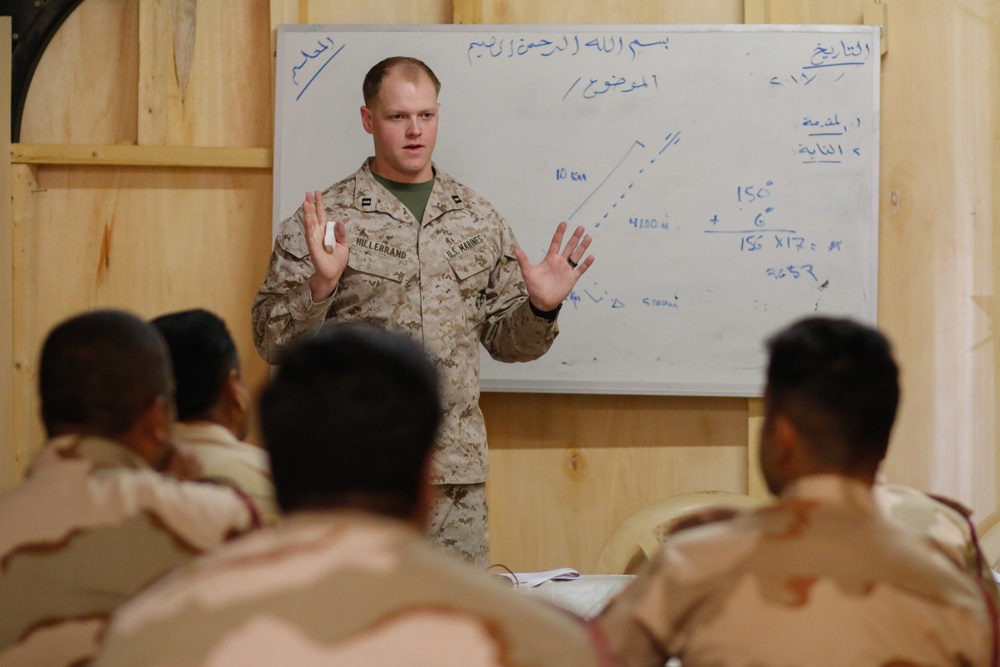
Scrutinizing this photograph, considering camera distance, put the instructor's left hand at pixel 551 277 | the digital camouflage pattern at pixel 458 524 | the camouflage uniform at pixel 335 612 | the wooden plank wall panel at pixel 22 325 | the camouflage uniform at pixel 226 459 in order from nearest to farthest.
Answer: the camouflage uniform at pixel 335 612 → the camouflage uniform at pixel 226 459 → the instructor's left hand at pixel 551 277 → the digital camouflage pattern at pixel 458 524 → the wooden plank wall panel at pixel 22 325

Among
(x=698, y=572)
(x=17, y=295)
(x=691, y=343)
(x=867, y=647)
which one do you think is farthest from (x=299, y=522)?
(x=17, y=295)

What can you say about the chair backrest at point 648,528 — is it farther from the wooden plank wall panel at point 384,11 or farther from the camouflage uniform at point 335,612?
the camouflage uniform at point 335,612

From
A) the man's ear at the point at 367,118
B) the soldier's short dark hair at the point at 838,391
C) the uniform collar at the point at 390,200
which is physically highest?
the man's ear at the point at 367,118

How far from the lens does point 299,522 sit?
93 cm

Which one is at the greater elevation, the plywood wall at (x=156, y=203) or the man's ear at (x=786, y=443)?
the plywood wall at (x=156, y=203)

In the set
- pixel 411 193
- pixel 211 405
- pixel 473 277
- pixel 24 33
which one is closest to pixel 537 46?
pixel 411 193

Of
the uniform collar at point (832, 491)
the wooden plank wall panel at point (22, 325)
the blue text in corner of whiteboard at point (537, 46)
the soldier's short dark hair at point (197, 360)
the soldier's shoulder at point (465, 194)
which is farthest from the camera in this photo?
the wooden plank wall panel at point (22, 325)

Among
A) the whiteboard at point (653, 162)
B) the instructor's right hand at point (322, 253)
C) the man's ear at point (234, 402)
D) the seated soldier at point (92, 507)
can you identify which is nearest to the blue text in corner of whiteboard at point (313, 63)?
the whiteboard at point (653, 162)

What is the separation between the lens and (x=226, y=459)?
153cm

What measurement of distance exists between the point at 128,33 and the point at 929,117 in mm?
2547

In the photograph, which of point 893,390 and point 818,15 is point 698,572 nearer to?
point 893,390

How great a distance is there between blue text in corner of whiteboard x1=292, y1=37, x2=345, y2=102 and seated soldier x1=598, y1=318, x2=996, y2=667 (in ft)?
8.00

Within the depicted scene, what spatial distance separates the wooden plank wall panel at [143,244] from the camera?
3.54 metres

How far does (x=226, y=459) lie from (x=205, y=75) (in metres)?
2.33
